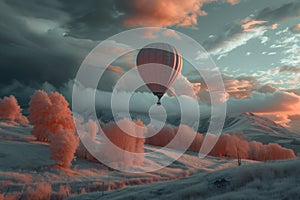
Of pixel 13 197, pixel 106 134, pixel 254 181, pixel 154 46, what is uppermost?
pixel 154 46

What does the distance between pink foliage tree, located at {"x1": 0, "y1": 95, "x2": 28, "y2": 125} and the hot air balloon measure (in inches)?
2798

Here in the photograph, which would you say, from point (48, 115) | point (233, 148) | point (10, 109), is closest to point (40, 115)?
point (48, 115)

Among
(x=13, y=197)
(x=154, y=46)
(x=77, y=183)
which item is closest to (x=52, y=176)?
(x=77, y=183)

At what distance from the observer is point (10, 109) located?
329ft

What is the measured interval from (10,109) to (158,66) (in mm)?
76636

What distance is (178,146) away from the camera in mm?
104750

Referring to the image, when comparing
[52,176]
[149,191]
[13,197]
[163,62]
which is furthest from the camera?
[163,62]

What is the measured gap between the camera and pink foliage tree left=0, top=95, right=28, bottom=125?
9869cm

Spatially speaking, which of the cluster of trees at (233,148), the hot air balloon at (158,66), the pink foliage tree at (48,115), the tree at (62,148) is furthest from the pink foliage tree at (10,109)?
the hot air balloon at (158,66)

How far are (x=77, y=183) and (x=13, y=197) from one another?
1226cm

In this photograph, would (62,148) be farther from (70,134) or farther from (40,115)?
(40,115)

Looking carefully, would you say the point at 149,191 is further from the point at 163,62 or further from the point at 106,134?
the point at 106,134

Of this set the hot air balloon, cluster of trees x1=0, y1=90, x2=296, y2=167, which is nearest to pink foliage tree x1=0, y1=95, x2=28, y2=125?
cluster of trees x1=0, y1=90, x2=296, y2=167

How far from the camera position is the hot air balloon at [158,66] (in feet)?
163
